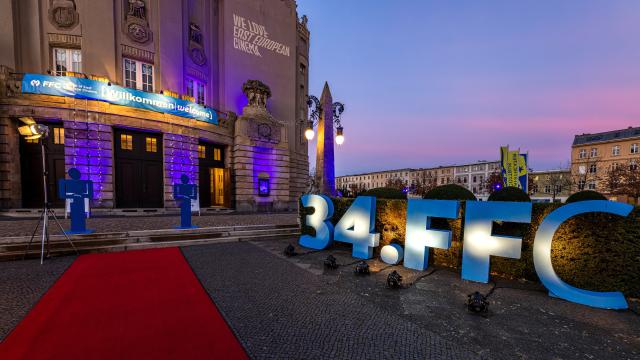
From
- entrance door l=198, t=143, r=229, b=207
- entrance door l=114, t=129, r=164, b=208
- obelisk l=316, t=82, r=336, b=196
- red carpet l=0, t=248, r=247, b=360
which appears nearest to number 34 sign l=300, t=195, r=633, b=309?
obelisk l=316, t=82, r=336, b=196

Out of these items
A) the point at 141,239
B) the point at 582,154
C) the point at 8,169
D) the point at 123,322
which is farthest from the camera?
the point at 582,154

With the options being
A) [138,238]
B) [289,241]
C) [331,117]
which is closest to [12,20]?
[138,238]

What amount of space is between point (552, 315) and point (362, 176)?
13830 centimetres

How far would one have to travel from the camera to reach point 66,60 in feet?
49.5

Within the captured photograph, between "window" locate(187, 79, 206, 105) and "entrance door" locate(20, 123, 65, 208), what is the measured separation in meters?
8.04

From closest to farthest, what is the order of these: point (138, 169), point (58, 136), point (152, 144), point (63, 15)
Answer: point (58, 136)
point (63, 15)
point (138, 169)
point (152, 144)

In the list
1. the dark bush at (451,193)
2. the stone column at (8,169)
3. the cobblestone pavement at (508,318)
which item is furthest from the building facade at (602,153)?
the stone column at (8,169)

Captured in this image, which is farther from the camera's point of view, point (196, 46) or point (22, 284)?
point (196, 46)

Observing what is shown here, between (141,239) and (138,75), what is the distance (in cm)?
1392

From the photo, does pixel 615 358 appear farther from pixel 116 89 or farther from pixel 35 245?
pixel 116 89

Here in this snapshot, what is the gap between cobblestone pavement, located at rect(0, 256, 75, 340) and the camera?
3592mm

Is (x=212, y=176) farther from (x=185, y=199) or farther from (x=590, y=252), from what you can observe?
(x=590, y=252)

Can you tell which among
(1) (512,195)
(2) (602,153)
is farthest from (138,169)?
(2) (602,153)

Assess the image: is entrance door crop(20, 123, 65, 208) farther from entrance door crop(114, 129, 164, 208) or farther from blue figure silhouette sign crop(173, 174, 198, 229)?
blue figure silhouette sign crop(173, 174, 198, 229)
